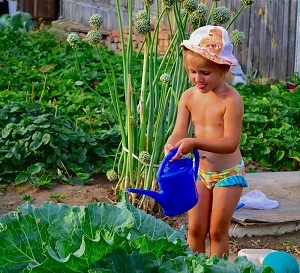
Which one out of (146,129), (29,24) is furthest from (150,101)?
(29,24)

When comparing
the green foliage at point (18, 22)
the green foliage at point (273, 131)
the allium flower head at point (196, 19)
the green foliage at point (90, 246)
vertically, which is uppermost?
the allium flower head at point (196, 19)

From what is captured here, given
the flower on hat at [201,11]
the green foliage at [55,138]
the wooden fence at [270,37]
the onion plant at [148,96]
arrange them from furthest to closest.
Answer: the wooden fence at [270,37] < the green foliage at [55,138] < the onion plant at [148,96] < the flower on hat at [201,11]

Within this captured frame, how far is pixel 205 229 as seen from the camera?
4.36 metres

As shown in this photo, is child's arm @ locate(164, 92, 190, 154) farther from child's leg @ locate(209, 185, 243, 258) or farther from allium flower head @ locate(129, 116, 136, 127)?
allium flower head @ locate(129, 116, 136, 127)

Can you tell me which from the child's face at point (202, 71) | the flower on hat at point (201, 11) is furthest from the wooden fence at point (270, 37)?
the child's face at point (202, 71)

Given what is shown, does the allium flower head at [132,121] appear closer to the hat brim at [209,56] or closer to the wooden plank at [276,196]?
the wooden plank at [276,196]

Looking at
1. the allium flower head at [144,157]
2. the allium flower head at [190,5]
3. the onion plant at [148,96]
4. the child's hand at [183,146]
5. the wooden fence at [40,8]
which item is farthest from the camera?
the wooden fence at [40,8]

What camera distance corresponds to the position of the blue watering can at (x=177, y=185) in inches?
155

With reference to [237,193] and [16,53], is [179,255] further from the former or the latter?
[16,53]

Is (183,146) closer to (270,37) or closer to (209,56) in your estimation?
(209,56)

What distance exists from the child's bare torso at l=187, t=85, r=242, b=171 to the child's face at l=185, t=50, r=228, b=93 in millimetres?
125

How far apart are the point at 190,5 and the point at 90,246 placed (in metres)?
3.05

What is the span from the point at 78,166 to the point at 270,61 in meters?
4.88

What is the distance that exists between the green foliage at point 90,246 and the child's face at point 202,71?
1.51 metres
